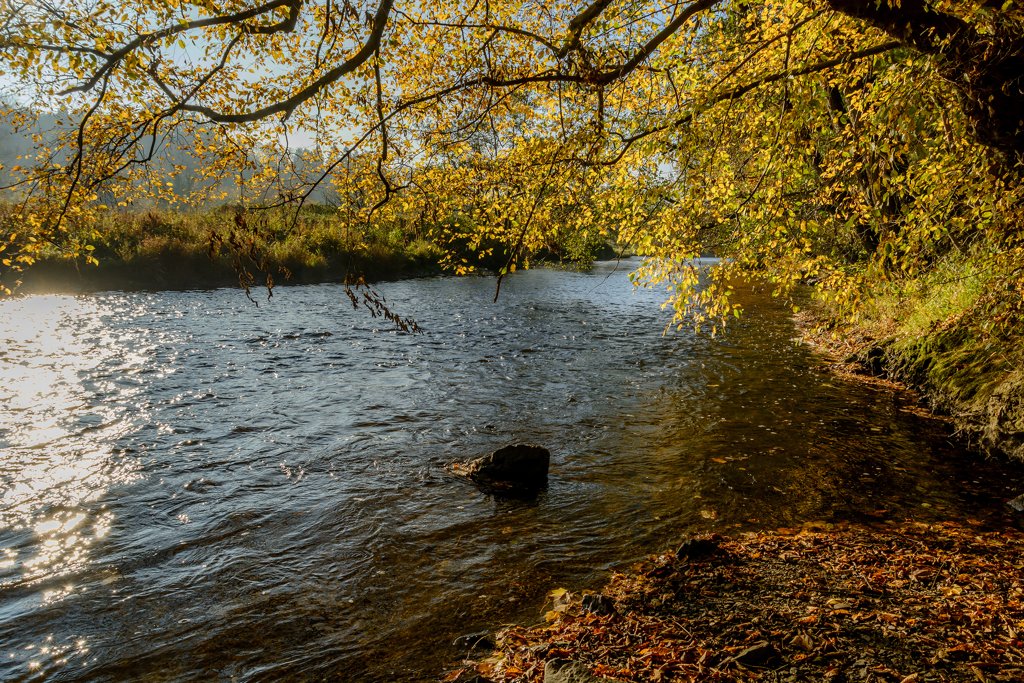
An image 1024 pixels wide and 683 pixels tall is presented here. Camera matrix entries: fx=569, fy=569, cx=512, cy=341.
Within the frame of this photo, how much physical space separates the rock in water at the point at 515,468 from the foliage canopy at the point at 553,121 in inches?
126

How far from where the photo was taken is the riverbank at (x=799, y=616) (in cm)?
A: 394

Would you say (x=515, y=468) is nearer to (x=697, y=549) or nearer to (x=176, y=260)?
(x=697, y=549)

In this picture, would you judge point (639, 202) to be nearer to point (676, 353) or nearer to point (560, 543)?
point (560, 543)

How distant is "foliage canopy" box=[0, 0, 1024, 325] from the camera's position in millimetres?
5977

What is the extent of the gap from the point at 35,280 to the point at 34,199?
28438mm

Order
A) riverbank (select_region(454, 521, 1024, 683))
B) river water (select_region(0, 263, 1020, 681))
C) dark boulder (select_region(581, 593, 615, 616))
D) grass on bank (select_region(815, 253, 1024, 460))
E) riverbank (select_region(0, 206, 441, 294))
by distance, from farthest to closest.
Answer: riverbank (select_region(0, 206, 441, 294))
grass on bank (select_region(815, 253, 1024, 460))
river water (select_region(0, 263, 1020, 681))
dark boulder (select_region(581, 593, 615, 616))
riverbank (select_region(454, 521, 1024, 683))

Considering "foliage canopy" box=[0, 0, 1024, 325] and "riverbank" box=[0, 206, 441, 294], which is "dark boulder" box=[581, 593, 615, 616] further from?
"riverbank" box=[0, 206, 441, 294]

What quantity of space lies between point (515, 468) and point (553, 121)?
5.38m

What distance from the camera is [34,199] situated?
7.69m

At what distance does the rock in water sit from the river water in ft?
1.06

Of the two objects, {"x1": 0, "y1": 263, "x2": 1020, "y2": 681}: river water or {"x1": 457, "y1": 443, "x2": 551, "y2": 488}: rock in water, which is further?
{"x1": 457, "y1": 443, "x2": 551, "y2": 488}: rock in water

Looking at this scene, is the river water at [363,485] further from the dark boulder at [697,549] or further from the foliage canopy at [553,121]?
the foliage canopy at [553,121]

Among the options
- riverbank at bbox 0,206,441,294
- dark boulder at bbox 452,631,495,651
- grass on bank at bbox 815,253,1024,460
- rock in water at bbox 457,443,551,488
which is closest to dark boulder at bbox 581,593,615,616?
dark boulder at bbox 452,631,495,651

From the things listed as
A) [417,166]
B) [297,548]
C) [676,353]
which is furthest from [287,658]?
[676,353]
